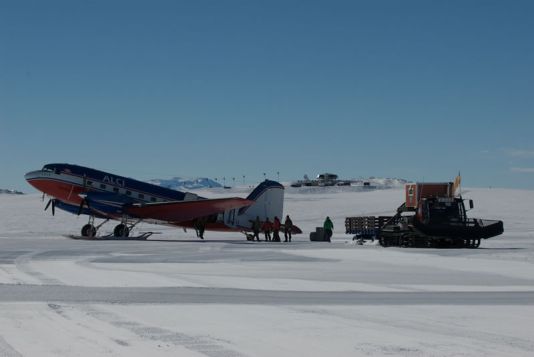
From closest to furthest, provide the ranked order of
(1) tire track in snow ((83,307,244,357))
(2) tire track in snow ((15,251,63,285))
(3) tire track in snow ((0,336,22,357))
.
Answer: (3) tire track in snow ((0,336,22,357)) < (1) tire track in snow ((83,307,244,357)) < (2) tire track in snow ((15,251,63,285))

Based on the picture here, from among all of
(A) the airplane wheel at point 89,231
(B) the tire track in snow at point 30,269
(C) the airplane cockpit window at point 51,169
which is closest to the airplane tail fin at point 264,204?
(A) the airplane wheel at point 89,231

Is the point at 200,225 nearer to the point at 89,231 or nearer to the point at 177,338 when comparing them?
the point at 89,231

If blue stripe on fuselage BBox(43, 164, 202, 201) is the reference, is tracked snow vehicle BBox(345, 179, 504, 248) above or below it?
below

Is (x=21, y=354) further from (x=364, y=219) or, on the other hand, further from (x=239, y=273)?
(x=364, y=219)

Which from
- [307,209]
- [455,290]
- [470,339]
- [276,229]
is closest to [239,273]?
[455,290]

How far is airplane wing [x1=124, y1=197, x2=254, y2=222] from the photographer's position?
4262cm

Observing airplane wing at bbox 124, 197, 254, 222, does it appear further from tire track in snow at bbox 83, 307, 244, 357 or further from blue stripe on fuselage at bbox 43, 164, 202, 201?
tire track in snow at bbox 83, 307, 244, 357

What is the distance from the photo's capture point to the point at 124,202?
43.2 m

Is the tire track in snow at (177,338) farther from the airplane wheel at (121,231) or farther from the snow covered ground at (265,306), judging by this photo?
the airplane wheel at (121,231)

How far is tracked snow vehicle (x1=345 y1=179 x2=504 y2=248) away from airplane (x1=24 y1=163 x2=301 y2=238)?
1124cm

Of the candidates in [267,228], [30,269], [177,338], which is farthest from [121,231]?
[177,338]

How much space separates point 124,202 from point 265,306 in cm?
3284

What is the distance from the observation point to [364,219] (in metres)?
42.7

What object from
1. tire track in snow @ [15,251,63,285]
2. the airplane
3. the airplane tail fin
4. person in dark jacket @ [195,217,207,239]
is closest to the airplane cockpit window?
the airplane
